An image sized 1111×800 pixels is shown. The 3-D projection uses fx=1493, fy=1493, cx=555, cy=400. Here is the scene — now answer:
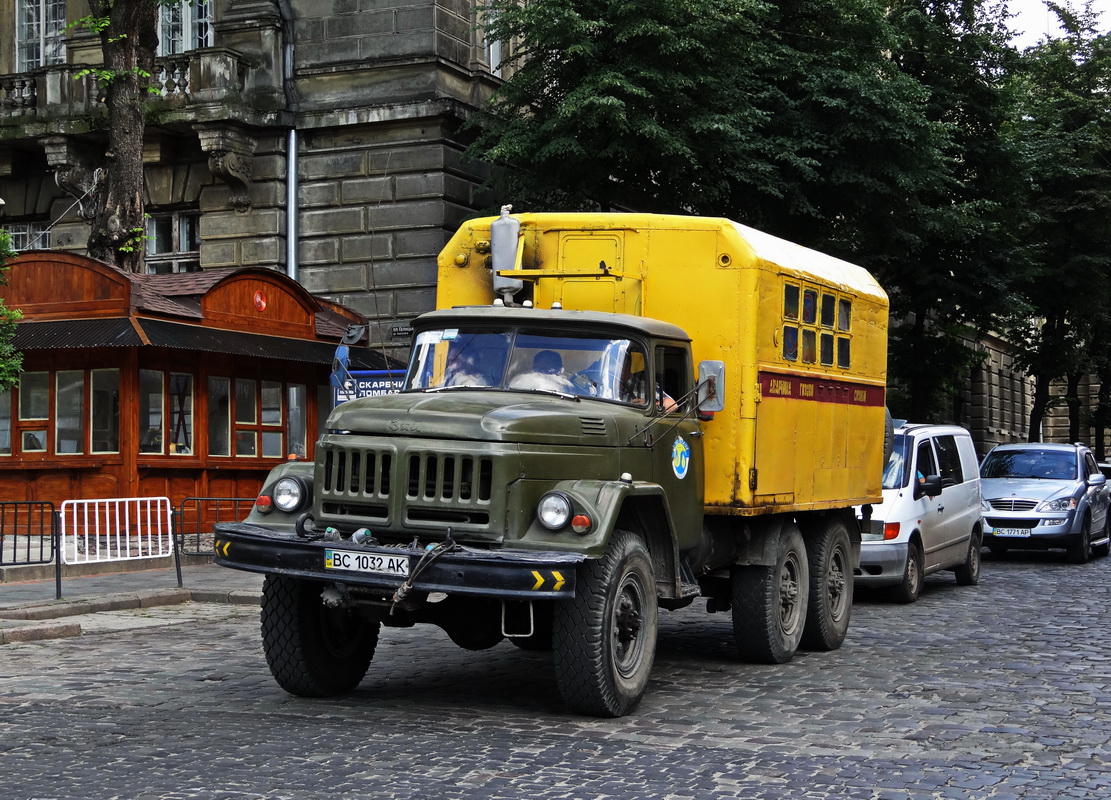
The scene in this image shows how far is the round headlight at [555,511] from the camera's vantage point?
8055mm

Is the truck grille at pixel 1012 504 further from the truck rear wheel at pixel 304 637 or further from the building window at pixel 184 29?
the building window at pixel 184 29

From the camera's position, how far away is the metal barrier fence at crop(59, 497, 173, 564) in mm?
16906

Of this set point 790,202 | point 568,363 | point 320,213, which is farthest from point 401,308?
point 568,363

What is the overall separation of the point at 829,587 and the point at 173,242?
19.4m

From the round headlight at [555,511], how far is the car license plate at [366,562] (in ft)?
2.53

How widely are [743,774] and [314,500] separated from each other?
2.98 metres

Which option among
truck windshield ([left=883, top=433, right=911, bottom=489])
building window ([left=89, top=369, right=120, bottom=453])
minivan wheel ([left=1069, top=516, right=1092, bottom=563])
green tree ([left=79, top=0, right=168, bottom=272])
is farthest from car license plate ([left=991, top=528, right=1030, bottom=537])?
green tree ([left=79, top=0, right=168, bottom=272])

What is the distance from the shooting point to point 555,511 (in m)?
8.08

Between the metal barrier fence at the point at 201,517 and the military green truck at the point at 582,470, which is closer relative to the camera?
the military green truck at the point at 582,470

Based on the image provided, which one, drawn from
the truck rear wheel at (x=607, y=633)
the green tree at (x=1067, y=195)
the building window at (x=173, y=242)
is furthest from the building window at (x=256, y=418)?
the green tree at (x=1067, y=195)

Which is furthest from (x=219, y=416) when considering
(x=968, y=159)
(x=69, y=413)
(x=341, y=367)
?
(x=968, y=159)

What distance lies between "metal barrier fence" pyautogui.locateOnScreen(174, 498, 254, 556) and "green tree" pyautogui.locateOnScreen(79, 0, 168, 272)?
358 cm

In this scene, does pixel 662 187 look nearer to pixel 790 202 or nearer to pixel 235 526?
pixel 790 202

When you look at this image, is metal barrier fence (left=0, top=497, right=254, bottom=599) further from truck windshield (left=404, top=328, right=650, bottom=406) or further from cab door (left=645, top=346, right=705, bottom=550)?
cab door (left=645, top=346, right=705, bottom=550)
